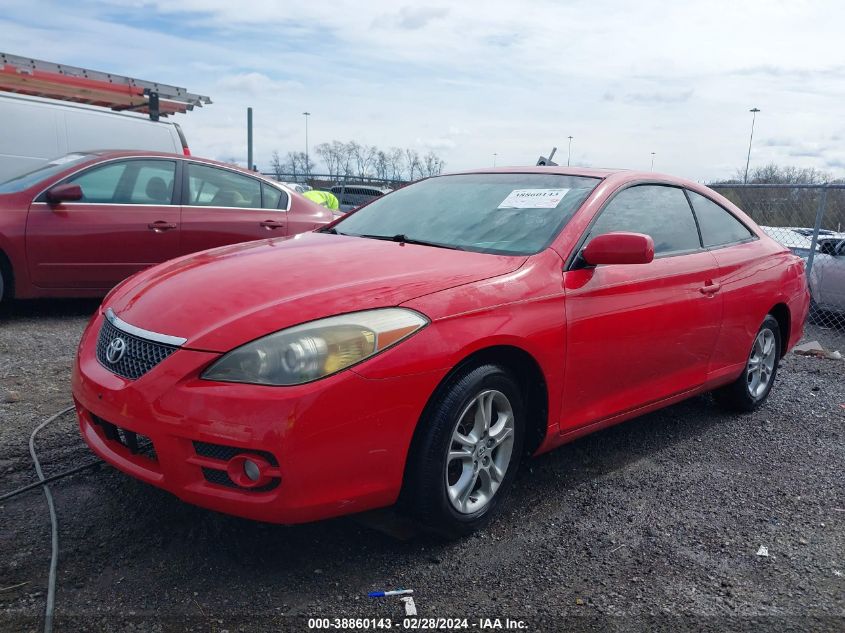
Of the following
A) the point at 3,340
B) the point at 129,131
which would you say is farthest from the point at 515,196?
the point at 129,131

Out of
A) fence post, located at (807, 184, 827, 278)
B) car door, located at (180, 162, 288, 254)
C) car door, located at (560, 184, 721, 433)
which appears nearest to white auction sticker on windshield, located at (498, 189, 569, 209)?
car door, located at (560, 184, 721, 433)

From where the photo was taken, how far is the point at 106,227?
20.1 ft

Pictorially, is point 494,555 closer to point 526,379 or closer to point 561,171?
point 526,379

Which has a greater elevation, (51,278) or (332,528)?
(51,278)

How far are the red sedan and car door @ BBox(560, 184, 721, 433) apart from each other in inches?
158

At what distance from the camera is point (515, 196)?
12.0 ft

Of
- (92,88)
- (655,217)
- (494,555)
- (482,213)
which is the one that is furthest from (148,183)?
(494,555)

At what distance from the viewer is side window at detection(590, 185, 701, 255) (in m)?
3.59

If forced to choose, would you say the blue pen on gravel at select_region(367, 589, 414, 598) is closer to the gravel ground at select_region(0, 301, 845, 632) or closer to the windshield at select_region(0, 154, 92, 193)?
the gravel ground at select_region(0, 301, 845, 632)

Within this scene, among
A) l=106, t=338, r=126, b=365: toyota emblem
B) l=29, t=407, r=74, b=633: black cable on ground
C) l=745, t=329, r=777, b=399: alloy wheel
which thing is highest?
l=106, t=338, r=126, b=365: toyota emblem

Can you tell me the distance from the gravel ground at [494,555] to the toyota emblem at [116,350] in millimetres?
648

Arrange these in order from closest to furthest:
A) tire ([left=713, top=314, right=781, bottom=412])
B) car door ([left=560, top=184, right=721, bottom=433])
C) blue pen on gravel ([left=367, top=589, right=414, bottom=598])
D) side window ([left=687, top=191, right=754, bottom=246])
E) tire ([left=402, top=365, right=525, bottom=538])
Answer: blue pen on gravel ([left=367, top=589, right=414, bottom=598])
tire ([left=402, top=365, right=525, bottom=538])
car door ([left=560, top=184, right=721, bottom=433])
side window ([left=687, top=191, right=754, bottom=246])
tire ([left=713, top=314, right=781, bottom=412])

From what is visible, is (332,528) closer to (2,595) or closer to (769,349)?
(2,595)

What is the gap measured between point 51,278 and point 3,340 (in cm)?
81
